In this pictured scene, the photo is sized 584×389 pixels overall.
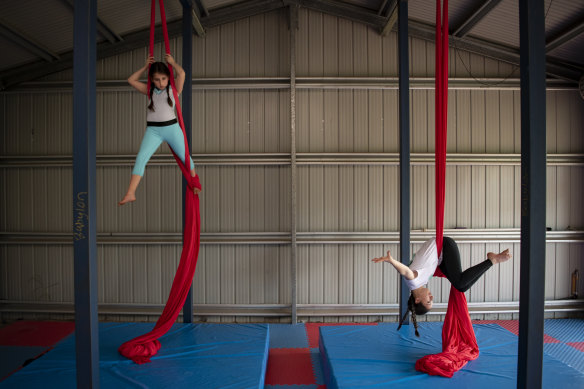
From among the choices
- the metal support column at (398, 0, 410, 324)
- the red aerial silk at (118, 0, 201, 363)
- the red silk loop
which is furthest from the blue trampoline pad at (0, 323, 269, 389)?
the metal support column at (398, 0, 410, 324)

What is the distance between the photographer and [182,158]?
11.8 ft

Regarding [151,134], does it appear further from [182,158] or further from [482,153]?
[482,153]

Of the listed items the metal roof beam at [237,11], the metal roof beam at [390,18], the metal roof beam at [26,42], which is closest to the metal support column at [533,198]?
the metal roof beam at [390,18]

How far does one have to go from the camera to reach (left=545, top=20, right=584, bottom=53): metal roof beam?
4.86 meters

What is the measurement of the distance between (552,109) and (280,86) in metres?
4.86

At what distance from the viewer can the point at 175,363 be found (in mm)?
3514

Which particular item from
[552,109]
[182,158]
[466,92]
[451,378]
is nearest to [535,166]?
[451,378]

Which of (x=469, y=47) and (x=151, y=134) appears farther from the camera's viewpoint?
(x=469, y=47)

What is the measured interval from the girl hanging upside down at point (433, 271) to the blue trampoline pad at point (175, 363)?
168cm

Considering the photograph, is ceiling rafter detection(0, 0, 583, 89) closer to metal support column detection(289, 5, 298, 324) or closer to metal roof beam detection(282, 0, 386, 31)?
metal roof beam detection(282, 0, 386, 31)

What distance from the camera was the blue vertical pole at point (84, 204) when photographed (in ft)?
7.98

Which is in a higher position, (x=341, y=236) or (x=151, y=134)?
(x=151, y=134)

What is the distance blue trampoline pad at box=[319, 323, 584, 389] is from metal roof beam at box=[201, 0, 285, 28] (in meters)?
5.24

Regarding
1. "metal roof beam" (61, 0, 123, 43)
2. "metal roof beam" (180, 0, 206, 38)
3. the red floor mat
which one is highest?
"metal roof beam" (180, 0, 206, 38)
